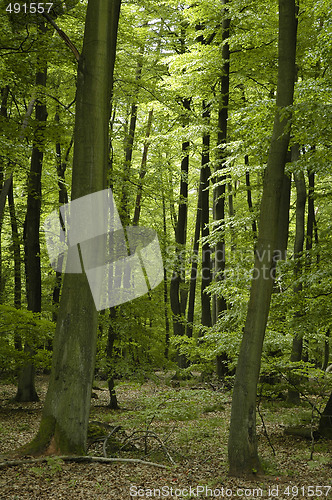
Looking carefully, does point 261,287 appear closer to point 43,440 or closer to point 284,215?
point 43,440

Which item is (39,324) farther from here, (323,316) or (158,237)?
(323,316)

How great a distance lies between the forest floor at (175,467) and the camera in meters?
4.73

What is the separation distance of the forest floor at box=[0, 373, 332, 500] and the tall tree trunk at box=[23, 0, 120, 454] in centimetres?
45

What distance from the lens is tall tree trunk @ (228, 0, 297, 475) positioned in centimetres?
571

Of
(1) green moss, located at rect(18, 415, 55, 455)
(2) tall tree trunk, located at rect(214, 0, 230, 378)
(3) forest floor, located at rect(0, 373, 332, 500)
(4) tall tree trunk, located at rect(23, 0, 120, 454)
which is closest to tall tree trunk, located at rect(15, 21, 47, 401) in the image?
(3) forest floor, located at rect(0, 373, 332, 500)

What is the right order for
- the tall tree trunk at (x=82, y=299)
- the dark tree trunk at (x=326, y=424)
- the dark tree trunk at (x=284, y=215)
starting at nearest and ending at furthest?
1. the tall tree trunk at (x=82, y=299)
2. the dark tree trunk at (x=326, y=424)
3. the dark tree trunk at (x=284, y=215)

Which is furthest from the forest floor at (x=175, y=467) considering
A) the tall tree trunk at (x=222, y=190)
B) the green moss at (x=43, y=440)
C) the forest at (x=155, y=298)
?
the tall tree trunk at (x=222, y=190)

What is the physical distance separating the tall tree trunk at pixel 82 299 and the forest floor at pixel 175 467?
0.45 m

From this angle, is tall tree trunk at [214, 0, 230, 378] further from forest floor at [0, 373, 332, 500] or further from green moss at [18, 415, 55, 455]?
green moss at [18, 415, 55, 455]

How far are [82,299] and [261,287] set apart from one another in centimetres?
242

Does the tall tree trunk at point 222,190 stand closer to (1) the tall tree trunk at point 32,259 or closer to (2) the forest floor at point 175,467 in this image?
(2) the forest floor at point 175,467

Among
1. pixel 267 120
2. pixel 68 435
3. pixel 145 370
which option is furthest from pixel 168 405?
pixel 267 120

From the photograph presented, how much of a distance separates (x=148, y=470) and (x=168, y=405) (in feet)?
6.72

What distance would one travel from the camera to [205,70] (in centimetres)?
1235
